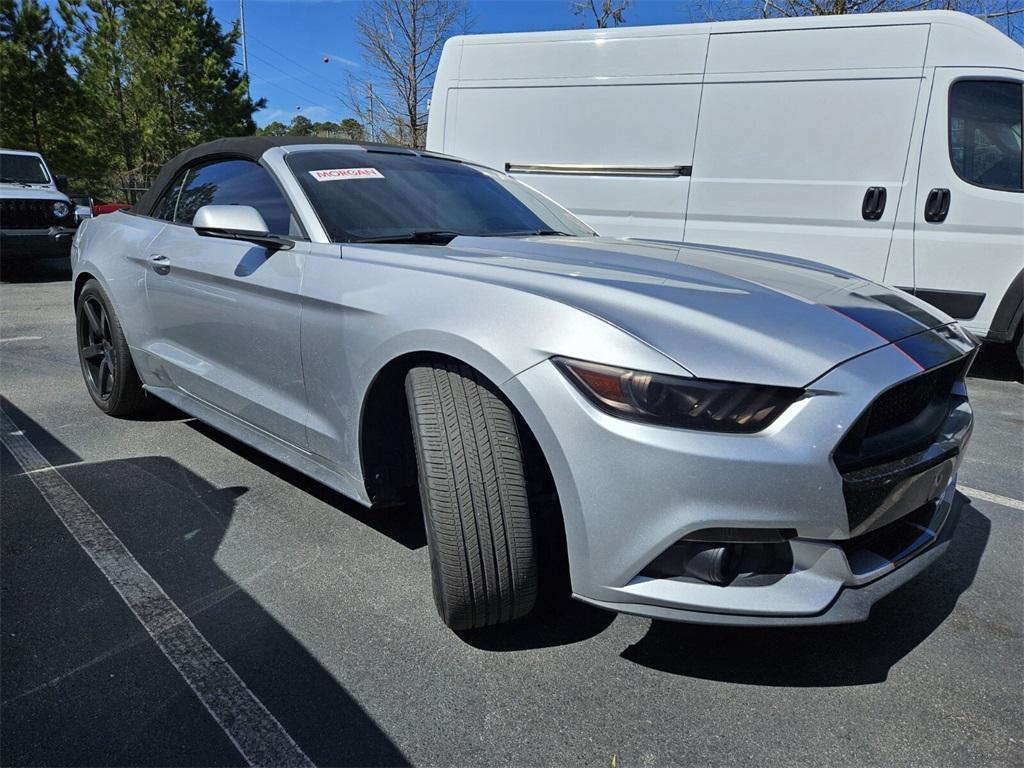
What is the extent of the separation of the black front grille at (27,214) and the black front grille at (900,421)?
12.0 meters

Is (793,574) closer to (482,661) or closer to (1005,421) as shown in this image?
(482,661)

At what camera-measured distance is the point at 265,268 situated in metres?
2.44

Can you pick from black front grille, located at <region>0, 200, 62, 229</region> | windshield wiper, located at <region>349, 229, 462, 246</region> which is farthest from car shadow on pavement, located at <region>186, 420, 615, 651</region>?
black front grille, located at <region>0, 200, 62, 229</region>

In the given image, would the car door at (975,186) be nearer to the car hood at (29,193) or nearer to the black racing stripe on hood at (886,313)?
the black racing stripe on hood at (886,313)

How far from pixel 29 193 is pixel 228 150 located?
9664 mm

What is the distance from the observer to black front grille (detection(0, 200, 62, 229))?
10.1 metres

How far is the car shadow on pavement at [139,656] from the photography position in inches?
61.1

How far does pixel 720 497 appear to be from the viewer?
149 cm

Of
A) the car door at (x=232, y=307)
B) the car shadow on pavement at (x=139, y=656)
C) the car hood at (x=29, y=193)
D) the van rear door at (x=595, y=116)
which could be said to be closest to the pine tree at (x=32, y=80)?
the car hood at (x=29, y=193)

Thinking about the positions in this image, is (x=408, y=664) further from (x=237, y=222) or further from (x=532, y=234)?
(x=532, y=234)

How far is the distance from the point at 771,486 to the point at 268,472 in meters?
2.33

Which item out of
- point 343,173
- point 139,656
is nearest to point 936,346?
point 343,173

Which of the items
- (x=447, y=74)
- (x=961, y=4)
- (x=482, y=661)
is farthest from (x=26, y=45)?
(x=482, y=661)

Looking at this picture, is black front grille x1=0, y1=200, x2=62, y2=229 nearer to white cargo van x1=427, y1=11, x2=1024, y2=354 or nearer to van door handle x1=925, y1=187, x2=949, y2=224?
white cargo van x1=427, y1=11, x2=1024, y2=354
